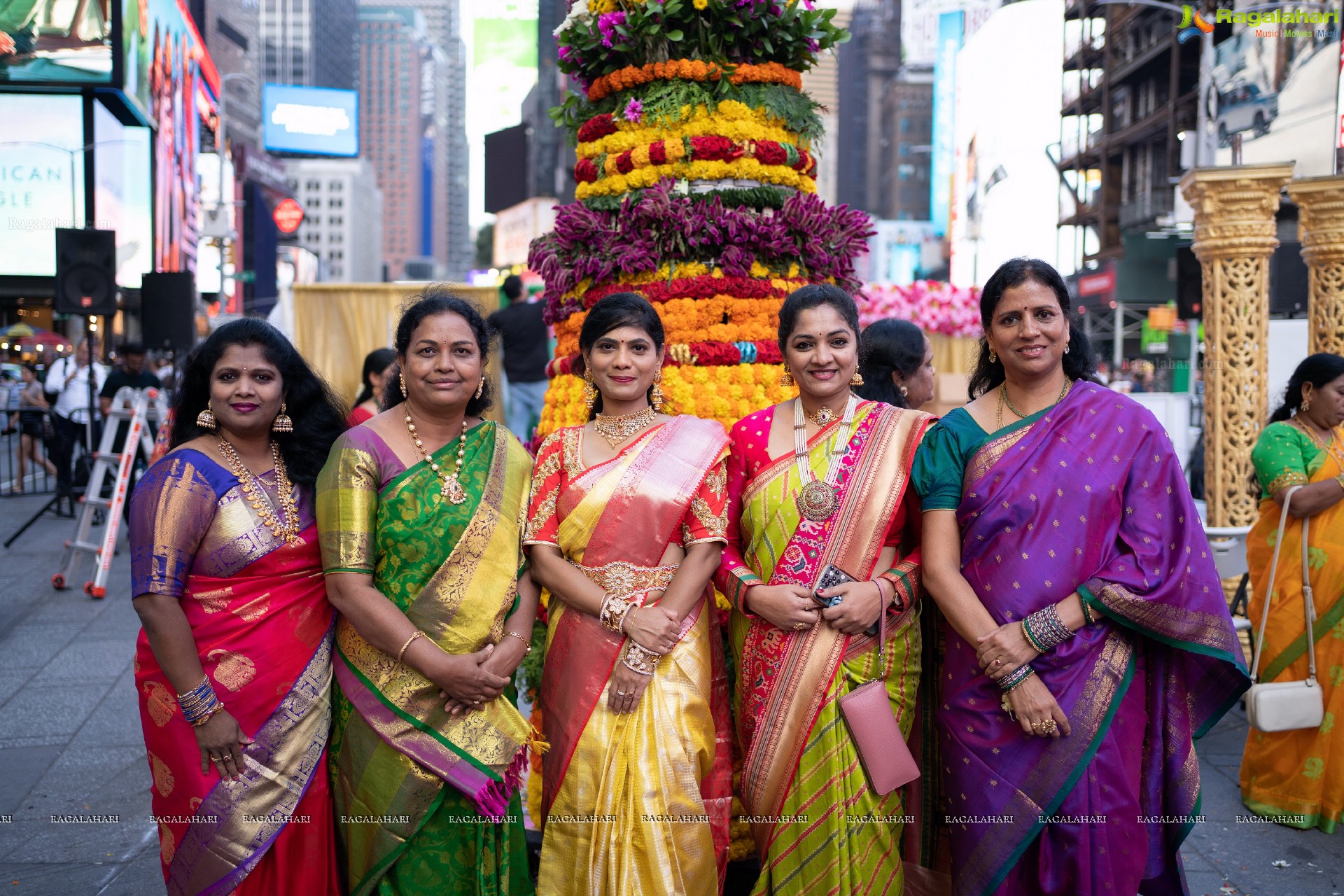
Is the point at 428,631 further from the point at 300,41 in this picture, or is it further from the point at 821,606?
the point at 300,41

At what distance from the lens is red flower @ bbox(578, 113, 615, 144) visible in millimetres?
4055

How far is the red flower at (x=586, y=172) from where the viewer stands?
4.11 meters

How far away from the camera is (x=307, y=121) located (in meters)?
54.2

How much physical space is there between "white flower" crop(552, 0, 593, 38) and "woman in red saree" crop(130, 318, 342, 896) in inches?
86.6

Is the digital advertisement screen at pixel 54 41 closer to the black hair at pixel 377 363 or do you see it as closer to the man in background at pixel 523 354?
the man in background at pixel 523 354

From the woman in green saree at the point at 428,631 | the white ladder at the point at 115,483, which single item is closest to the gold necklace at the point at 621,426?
the woman in green saree at the point at 428,631

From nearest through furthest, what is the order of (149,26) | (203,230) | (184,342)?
(184,342) → (149,26) → (203,230)

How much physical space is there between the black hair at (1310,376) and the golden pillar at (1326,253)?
1.82 m

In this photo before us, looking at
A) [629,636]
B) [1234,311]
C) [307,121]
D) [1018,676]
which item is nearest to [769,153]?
[629,636]

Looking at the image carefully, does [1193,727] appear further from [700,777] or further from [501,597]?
[501,597]

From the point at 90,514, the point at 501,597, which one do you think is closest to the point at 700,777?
the point at 501,597

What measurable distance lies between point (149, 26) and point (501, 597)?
92.0 feet

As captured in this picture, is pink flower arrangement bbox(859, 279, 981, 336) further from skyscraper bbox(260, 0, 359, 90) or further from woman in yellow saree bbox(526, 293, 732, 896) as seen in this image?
skyscraper bbox(260, 0, 359, 90)

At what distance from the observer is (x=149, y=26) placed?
2505 centimetres
